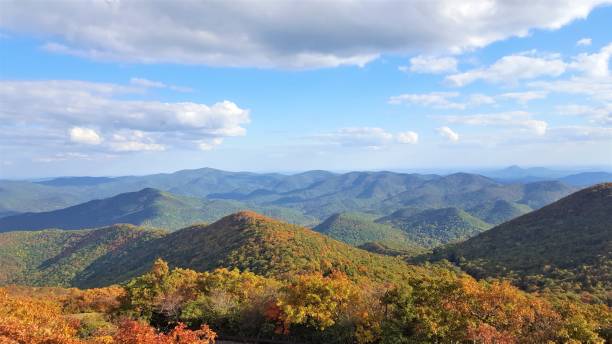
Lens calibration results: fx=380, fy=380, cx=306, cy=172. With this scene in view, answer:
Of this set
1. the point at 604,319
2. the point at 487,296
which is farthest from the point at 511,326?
the point at 604,319

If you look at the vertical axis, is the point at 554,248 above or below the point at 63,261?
above

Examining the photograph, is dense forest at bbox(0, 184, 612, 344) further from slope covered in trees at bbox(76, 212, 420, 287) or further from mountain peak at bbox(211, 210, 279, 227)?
mountain peak at bbox(211, 210, 279, 227)

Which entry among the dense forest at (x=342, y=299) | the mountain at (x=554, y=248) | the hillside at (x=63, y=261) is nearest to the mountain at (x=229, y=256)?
the hillside at (x=63, y=261)

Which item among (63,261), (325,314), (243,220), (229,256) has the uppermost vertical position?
(325,314)

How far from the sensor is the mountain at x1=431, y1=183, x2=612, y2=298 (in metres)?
69.2

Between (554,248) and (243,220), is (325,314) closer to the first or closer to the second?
(554,248)

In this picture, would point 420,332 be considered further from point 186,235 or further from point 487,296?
point 186,235

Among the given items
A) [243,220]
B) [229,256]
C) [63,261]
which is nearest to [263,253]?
[229,256]

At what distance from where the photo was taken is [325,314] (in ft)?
104

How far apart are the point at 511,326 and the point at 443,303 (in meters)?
4.69

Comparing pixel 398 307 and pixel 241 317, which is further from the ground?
pixel 398 307

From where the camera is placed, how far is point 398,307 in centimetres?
3080

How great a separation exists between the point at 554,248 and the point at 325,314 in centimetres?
7686

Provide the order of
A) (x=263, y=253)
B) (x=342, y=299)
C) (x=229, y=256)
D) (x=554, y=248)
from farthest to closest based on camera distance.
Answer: (x=229, y=256) → (x=263, y=253) → (x=554, y=248) → (x=342, y=299)
